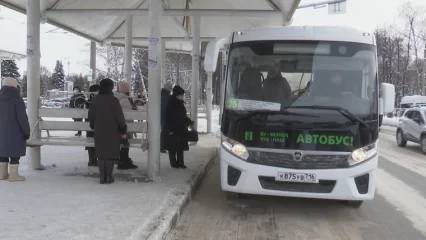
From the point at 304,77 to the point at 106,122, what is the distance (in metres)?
3.37

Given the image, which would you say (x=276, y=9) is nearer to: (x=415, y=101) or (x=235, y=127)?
(x=235, y=127)

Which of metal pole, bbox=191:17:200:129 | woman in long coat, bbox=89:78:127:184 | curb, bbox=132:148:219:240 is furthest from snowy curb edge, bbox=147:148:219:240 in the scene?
metal pole, bbox=191:17:200:129

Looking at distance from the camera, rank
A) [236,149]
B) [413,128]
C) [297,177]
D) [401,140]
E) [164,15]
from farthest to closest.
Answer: [401,140] → [413,128] → [164,15] → [236,149] → [297,177]

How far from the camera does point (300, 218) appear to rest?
6.30m

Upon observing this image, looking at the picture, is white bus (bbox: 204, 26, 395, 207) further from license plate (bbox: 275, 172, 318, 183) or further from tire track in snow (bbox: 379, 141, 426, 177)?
tire track in snow (bbox: 379, 141, 426, 177)

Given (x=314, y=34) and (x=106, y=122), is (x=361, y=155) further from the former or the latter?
(x=106, y=122)

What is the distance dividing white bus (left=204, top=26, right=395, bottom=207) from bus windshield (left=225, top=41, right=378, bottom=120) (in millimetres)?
15

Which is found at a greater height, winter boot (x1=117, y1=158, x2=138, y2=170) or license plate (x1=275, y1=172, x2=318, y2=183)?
license plate (x1=275, y1=172, x2=318, y2=183)

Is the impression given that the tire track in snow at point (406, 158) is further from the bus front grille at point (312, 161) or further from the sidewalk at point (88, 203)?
the sidewalk at point (88, 203)

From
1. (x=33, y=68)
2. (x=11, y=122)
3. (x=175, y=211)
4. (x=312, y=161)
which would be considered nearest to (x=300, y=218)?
(x=312, y=161)

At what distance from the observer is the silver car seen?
1555 cm

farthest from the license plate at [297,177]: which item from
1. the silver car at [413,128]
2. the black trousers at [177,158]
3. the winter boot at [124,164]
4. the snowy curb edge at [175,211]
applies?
the silver car at [413,128]

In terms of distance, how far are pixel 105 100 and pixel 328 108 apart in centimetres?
367

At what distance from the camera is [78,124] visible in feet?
26.1
